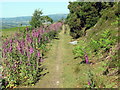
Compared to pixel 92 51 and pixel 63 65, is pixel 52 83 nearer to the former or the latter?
pixel 63 65

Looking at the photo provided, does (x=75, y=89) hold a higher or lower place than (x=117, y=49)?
lower

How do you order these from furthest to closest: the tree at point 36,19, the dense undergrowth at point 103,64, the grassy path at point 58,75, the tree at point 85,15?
the tree at point 36,19 → the tree at point 85,15 → the grassy path at point 58,75 → the dense undergrowth at point 103,64

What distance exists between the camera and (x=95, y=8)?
2508 cm

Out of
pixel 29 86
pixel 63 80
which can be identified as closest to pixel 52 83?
pixel 63 80

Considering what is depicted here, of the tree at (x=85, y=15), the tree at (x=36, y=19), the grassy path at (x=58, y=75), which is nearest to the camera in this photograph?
the grassy path at (x=58, y=75)

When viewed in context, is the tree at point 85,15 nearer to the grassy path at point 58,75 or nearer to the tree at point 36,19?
the tree at point 36,19

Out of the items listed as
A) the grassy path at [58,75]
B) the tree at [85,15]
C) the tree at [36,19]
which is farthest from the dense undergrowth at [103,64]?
the tree at [36,19]

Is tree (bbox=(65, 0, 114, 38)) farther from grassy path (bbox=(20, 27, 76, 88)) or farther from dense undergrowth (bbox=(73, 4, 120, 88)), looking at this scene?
grassy path (bbox=(20, 27, 76, 88))

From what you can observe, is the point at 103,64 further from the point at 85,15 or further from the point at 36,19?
the point at 36,19

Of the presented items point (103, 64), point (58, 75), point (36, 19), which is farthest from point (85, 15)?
point (58, 75)

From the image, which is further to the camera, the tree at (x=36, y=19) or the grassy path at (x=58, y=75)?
the tree at (x=36, y=19)

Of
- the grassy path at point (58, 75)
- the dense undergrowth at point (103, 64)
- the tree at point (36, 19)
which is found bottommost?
the grassy path at point (58, 75)

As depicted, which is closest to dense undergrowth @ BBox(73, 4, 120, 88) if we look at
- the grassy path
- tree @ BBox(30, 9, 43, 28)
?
the grassy path

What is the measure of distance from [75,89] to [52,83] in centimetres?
176
